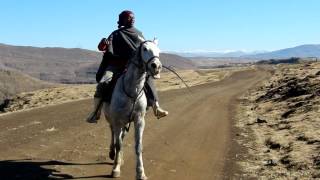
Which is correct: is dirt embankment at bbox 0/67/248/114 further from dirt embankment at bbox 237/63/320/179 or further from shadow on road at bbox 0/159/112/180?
shadow on road at bbox 0/159/112/180

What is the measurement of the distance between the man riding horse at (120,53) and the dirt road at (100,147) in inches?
68.0

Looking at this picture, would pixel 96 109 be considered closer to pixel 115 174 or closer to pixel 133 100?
pixel 115 174

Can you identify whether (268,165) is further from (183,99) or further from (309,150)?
(183,99)

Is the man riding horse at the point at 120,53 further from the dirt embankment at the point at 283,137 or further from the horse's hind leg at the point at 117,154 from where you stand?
the dirt embankment at the point at 283,137

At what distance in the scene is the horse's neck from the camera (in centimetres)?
1159

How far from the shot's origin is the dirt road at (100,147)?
527 inches

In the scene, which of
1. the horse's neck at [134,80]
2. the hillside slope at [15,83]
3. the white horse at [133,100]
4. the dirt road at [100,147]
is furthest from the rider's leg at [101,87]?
the hillside slope at [15,83]

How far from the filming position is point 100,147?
16984mm

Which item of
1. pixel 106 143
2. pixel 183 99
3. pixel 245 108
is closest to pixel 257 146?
pixel 106 143

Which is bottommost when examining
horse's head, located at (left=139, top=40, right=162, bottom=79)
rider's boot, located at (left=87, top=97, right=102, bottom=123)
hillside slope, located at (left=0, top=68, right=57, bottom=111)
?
hillside slope, located at (left=0, top=68, right=57, bottom=111)

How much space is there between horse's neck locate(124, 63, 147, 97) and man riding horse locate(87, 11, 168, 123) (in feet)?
3.12

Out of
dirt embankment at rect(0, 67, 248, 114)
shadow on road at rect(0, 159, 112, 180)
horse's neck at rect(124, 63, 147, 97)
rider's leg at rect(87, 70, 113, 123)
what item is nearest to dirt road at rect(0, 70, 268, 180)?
shadow on road at rect(0, 159, 112, 180)

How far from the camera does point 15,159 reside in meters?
14.9

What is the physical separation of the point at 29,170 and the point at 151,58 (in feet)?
14.9
